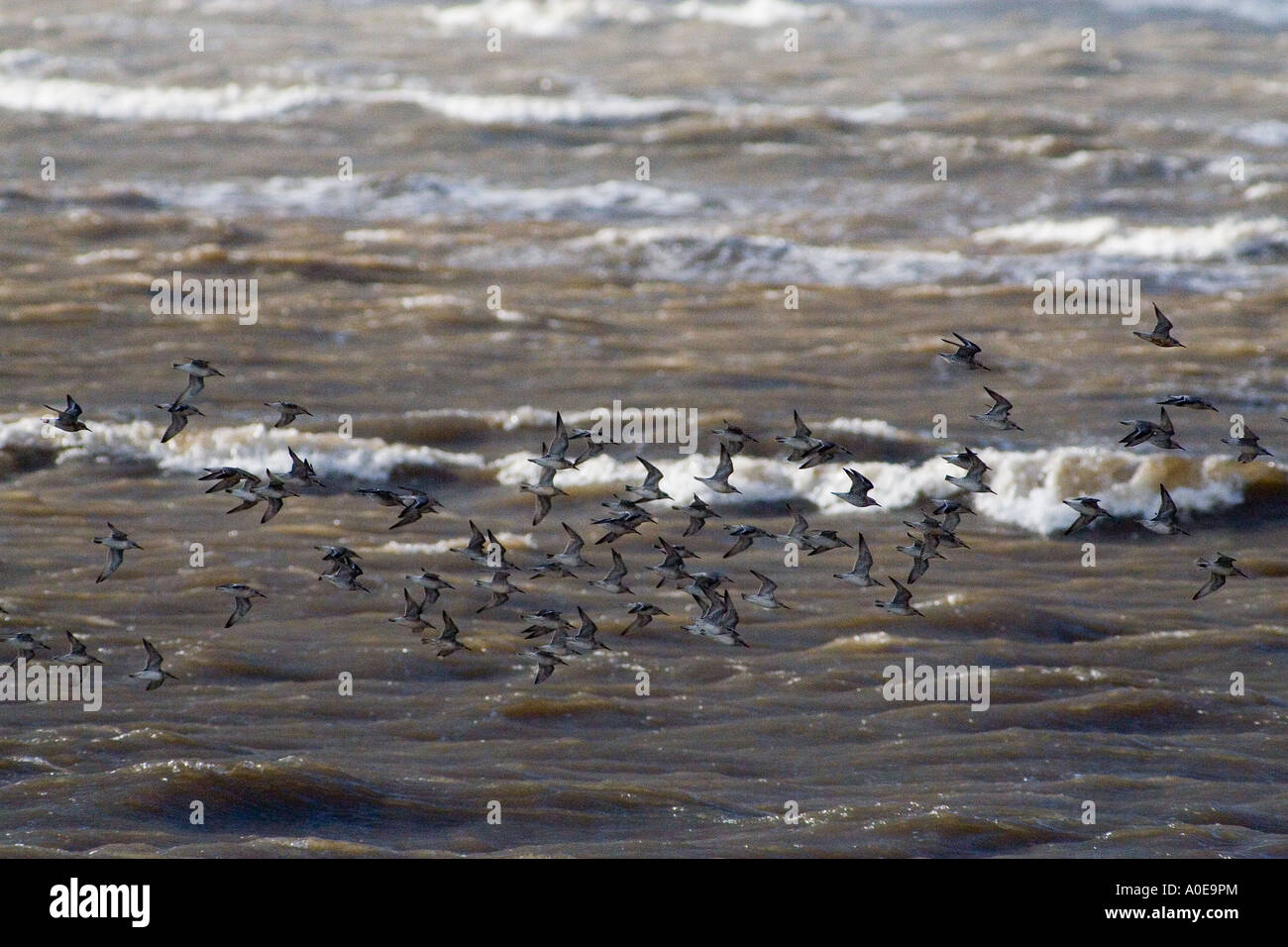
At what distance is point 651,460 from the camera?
61.4ft

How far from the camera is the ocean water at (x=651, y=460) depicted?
1135cm

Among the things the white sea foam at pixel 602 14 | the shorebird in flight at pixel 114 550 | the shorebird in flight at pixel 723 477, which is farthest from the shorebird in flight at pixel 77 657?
the white sea foam at pixel 602 14

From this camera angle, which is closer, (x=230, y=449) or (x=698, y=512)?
(x=698, y=512)

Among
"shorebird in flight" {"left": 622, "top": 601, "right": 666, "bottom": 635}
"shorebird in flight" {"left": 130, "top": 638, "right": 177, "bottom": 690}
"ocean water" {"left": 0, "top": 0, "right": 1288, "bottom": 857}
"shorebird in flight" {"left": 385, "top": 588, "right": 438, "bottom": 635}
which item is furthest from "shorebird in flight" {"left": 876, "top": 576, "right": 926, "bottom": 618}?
"shorebird in flight" {"left": 130, "top": 638, "right": 177, "bottom": 690}

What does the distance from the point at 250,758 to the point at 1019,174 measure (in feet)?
92.7

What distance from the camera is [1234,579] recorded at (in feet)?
51.4

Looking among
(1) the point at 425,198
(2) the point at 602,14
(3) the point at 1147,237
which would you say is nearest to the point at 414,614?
(3) the point at 1147,237

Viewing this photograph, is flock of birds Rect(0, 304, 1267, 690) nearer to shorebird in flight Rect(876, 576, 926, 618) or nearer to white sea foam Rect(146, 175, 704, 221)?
shorebird in flight Rect(876, 576, 926, 618)

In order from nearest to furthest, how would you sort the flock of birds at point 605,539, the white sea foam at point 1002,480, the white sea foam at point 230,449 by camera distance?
the flock of birds at point 605,539
the white sea foam at point 1002,480
the white sea foam at point 230,449

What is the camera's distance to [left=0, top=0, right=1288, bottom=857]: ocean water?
11.4 m

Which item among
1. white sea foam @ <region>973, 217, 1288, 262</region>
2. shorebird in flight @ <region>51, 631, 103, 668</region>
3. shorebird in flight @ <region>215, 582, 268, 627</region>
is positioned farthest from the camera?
white sea foam @ <region>973, 217, 1288, 262</region>

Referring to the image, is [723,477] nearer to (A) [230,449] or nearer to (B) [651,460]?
(B) [651,460]

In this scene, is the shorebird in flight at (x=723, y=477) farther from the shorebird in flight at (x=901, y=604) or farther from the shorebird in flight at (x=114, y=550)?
the shorebird in flight at (x=114, y=550)
